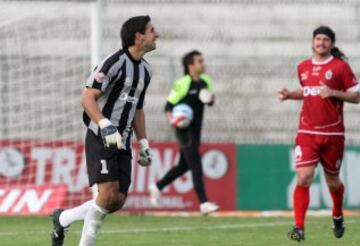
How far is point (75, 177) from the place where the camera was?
1678 cm

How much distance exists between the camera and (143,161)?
9.77m

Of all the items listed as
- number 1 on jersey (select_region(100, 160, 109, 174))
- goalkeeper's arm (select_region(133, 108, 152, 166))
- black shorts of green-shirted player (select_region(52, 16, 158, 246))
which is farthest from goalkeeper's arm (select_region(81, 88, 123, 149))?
goalkeeper's arm (select_region(133, 108, 152, 166))

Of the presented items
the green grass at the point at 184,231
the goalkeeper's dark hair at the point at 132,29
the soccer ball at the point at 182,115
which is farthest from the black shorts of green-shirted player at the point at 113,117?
the soccer ball at the point at 182,115

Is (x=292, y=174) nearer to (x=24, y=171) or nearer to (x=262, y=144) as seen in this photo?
(x=262, y=144)

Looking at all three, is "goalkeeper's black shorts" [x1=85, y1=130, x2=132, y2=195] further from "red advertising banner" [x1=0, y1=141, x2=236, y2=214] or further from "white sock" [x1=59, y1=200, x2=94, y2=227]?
"red advertising banner" [x1=0, y1=141, x2=236, y2=214]

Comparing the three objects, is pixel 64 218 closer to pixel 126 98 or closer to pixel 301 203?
pixel 126 98

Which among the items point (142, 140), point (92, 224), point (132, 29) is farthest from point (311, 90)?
point (92, 224)

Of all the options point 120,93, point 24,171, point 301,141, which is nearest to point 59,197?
point 24,171

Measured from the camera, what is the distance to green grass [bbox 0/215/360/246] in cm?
1134

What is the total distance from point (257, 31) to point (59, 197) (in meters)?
5.68

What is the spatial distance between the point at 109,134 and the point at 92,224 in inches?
29.7

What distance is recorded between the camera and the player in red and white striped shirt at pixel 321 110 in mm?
11266

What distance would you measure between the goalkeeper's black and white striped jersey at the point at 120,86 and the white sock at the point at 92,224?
0.60 m

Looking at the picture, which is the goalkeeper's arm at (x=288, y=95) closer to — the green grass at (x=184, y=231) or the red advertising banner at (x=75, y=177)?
the green grass at (x=184, y=231)
